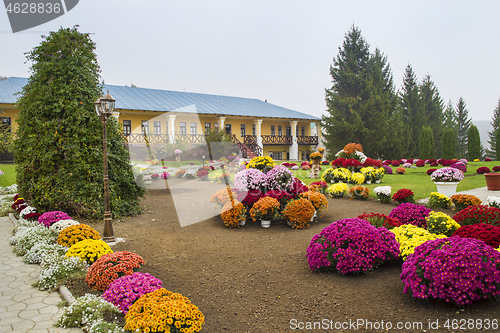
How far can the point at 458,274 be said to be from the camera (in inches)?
132

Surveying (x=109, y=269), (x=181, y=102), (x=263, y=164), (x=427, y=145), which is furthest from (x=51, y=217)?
(x=427, y=145)

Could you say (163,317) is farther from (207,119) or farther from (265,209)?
(207,119)

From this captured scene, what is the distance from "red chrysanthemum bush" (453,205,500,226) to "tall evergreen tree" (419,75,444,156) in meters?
40.4

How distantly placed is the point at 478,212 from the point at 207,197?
8329 millimetres

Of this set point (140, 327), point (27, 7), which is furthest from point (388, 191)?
point (27, 7)

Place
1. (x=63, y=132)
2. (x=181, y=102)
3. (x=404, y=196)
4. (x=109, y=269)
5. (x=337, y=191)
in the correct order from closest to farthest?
(x=109, y=269)
(x=63, y=132)
(x=404, y=196)
(x=337, y=191)
(x=181, y=102)

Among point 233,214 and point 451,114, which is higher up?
point 451,114

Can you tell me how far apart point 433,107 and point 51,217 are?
4671 centimetres

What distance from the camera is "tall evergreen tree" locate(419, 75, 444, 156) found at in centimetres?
4181

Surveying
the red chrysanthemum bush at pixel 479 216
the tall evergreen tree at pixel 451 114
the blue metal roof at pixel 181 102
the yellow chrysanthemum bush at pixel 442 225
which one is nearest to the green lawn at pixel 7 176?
the blue metal roof at pixel 181 102

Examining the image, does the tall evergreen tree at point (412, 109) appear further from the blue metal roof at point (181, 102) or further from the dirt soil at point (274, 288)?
the dirt soil at point (274, 288)

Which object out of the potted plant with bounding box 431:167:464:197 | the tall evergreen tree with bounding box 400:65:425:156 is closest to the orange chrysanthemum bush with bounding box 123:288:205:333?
the potted plant with bounding box 431:167:464:197

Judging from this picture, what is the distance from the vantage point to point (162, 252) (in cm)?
619

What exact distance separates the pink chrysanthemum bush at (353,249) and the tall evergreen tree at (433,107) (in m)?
42.8
